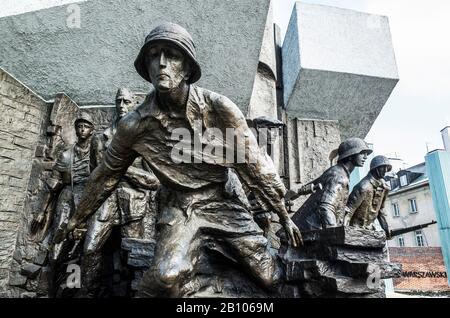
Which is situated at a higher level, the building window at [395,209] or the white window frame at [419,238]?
the building window at [395,209]

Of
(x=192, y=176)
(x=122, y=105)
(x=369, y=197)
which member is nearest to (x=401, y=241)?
(x=369, y=197)

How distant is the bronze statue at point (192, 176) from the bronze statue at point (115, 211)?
125 cm

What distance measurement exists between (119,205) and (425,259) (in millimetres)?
16852

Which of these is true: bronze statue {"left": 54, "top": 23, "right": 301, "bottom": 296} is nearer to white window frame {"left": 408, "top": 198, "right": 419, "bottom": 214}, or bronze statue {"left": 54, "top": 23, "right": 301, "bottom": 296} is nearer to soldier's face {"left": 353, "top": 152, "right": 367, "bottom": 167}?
soldier's face {"left": 353, "top": 152, "right": 367, "bottom": 167}

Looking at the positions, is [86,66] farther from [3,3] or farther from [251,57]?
[251,57]

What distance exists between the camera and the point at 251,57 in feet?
17.7

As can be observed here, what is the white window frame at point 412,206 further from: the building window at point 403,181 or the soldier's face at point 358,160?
the soldier's face at point 358,160

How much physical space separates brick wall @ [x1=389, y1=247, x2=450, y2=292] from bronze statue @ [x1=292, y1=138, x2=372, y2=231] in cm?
1344

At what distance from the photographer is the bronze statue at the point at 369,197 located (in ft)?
16.7

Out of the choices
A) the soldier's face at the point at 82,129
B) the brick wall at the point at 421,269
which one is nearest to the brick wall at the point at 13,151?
the soldier's face at the point at 82,129

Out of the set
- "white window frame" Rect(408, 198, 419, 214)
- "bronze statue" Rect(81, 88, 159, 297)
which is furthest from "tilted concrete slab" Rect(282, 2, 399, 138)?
"white window frame" Rect(408, 198, 419, 214)

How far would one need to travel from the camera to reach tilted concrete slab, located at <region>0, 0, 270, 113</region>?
480 cm

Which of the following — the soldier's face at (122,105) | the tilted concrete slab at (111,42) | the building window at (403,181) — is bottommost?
the soldier's face at (122,105)
